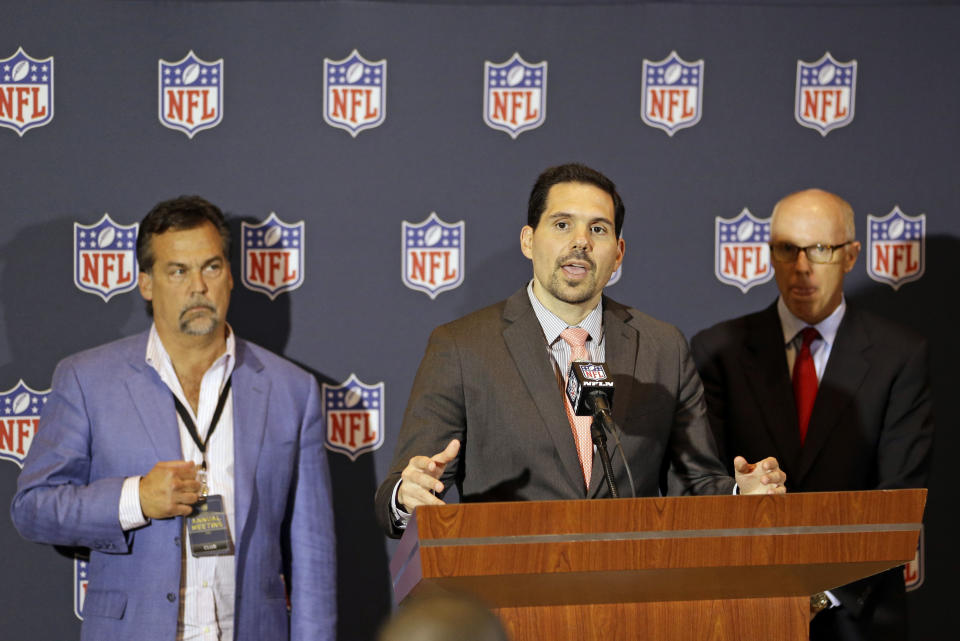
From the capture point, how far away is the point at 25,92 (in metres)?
3.99

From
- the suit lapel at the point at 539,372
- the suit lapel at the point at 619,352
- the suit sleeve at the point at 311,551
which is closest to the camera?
the suit lapel at the point at 539,372

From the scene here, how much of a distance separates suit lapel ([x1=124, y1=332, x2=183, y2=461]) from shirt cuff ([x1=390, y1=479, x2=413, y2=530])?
1072mm

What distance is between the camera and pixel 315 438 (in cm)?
363

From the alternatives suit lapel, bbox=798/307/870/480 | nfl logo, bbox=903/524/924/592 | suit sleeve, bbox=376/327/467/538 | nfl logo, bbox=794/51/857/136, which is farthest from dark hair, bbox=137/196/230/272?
nfl logo, bbox=903/524/924/592

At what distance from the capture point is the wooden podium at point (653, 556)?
190 cm

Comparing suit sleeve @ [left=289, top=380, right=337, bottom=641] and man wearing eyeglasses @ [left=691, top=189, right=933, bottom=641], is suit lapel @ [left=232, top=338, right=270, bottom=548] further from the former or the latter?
man wearing eyeglasses @ [left=691, top=189, right=933, bottom=641]

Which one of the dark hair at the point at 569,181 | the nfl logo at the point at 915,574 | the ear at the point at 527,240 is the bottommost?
the nfl logo at the point at 915,574

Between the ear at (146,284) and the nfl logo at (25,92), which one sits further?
the nfl logo at (25,92)

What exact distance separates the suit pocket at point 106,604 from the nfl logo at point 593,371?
1781 millimetres

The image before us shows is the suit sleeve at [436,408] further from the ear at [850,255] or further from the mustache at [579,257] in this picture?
the ear at [850,255]

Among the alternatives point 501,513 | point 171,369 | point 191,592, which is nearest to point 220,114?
point 171,369

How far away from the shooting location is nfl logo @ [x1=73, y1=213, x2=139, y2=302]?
3.97 metres

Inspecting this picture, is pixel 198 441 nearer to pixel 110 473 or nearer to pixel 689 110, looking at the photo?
pixel 110 473

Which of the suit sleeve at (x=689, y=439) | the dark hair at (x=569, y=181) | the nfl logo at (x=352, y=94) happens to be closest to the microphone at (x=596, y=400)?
the suit sleeve at (x=689, y=439)
